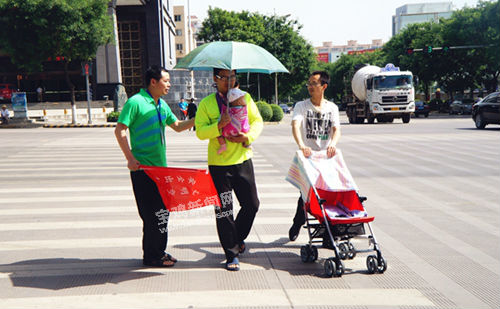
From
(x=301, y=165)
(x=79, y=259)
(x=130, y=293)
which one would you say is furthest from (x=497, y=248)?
(x=79, y=259)

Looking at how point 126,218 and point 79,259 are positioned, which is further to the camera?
point 126,218

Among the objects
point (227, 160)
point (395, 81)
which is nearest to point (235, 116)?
point (227, 160)

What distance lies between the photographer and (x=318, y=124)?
4.79 m

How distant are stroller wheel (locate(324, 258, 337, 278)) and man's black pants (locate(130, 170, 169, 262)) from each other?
1.44m

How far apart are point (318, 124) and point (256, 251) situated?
4.61 feet

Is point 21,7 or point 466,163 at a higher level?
point 21,7

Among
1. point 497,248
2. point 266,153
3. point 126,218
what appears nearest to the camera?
point 497,248

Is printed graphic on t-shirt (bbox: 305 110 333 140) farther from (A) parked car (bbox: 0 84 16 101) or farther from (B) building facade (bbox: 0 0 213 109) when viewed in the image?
(A) parked car (bbox: 0 84 16 101)

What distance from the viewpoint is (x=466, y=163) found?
11.1 m

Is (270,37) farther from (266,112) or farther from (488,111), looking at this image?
(488,111)

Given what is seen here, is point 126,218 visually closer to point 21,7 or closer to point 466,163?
point 466,163

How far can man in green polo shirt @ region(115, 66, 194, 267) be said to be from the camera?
13.9 ft

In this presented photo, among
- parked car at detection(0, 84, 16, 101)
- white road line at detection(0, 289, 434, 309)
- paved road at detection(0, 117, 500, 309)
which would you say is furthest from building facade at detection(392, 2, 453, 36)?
white road line at detection(0, 289, 434, 309)

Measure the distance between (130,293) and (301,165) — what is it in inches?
72.0
